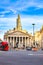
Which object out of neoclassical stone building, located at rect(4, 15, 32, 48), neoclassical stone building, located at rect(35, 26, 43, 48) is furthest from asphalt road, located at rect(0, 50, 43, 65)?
neoclassical stone building, located at rect(4, 15, 32, 48)

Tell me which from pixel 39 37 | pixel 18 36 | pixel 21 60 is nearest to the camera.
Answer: pixel 21 60

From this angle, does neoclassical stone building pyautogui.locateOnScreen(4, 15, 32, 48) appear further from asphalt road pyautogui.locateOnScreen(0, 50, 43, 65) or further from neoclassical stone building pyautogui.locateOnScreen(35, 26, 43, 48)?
asphalt road pyautogui.locateOnScreen(0, 50, 43, 65)

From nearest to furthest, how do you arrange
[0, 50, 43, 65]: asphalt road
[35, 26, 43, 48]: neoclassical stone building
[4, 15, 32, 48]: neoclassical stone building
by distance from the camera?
[0, 50, 43, 65]: asphalt road, [35, 26, 43, 48]: neoclassical stone building, [4, 15, 32, 48]: neoclassical stone building

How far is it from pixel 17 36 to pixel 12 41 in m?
3.92

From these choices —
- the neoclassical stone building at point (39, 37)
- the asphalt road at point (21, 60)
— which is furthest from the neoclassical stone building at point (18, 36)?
the asphalt road at point (21, 60)

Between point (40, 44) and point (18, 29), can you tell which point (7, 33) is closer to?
point (18, 29)

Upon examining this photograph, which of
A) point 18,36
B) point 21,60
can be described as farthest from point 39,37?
point 21,60

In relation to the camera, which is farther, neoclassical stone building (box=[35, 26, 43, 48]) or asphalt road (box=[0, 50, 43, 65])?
neoclassical stone building (box=[35, 26, 43, 48])

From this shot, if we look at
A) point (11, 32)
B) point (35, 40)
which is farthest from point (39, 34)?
point (11, 32)

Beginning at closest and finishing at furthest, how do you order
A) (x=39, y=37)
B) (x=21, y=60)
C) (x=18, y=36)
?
(x=21, y=60) → (x=39, y=37) → (x=18, y=36)

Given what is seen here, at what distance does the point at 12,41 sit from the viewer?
154375 mm

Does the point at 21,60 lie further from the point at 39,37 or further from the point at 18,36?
the point at 18,36

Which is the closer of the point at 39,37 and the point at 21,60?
the point at 21,60

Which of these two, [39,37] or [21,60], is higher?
[39,37]
